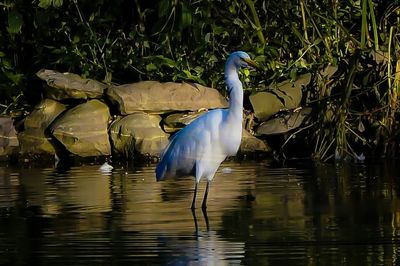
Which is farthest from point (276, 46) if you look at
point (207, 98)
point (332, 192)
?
point (332, 192)

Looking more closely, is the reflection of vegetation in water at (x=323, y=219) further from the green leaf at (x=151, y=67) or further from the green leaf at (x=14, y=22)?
the green leaf at (x=14, y=22)

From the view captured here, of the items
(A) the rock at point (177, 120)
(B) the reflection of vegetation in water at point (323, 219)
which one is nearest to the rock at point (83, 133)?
(A) the rock at point (177, 120)

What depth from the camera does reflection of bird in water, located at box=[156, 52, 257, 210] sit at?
9.74m

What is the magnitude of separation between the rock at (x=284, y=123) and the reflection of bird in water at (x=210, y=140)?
4181 mm

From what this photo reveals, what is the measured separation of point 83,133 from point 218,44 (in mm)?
2430

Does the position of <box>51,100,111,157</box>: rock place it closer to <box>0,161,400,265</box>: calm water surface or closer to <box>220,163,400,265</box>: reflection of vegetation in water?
<box>0,161,400,265</box>: calm water surface

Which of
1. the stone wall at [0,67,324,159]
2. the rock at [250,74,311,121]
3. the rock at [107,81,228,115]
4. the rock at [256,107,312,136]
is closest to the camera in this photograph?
the rock at [256,107,312,136]

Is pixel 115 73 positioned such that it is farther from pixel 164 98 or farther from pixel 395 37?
pixel 395 37

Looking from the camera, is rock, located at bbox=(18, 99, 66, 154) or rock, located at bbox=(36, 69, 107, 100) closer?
rock, located at bbox=(18, 99, 66, 154)

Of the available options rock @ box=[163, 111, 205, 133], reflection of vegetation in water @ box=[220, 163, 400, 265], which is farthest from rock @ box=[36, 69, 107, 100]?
reflection of vegetation in water @ box=[220, 163, 400, 265]

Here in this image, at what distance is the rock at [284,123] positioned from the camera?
14203 mm

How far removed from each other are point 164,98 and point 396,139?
9.97 ft

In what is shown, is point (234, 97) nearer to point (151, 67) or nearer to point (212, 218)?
point (212, 218)

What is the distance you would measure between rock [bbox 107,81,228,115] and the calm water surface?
178 centimetres
